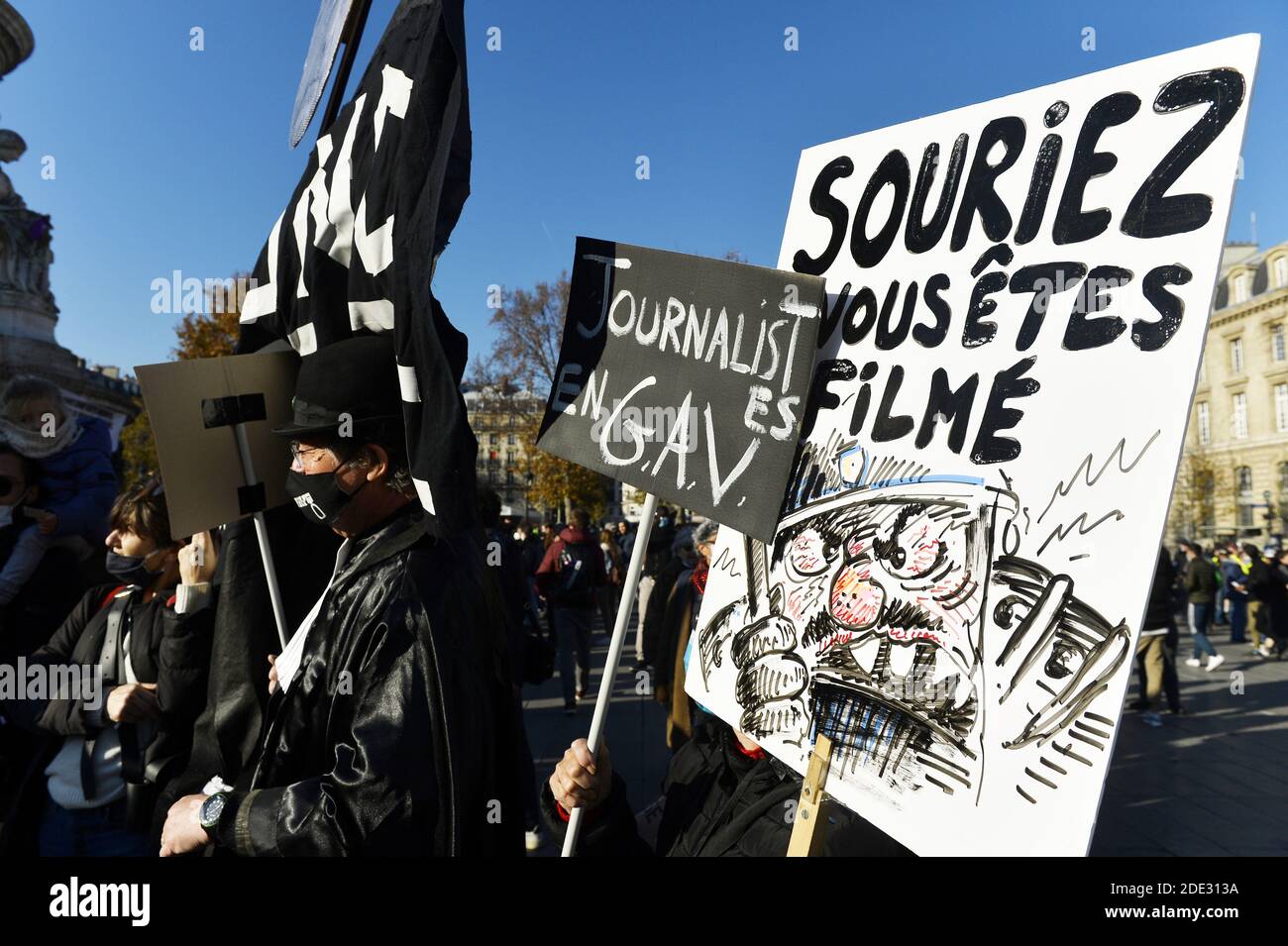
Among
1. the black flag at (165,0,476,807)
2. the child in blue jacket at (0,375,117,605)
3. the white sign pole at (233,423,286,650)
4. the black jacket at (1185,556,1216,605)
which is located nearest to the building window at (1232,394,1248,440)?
the black jacket at (1185,556,1216,605)

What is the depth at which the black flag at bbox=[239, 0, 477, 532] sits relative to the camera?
1.66 meters

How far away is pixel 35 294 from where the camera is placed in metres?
14.9

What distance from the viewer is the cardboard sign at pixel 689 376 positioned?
1.63 meters

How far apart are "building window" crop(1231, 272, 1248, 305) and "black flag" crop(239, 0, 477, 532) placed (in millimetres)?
55227

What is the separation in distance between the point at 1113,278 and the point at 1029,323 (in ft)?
0.46

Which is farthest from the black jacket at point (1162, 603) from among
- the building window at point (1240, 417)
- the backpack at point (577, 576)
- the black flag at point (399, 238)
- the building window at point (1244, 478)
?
the building window at point (1240, 417)

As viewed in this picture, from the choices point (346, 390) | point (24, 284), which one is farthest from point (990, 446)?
point (24, 284)

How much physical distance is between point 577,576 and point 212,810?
20.1ft

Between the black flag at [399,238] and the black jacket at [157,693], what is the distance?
0.95 m

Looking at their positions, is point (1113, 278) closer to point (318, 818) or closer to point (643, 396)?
point (643, 396)

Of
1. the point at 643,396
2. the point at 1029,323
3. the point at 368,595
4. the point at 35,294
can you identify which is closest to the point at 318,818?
the point at 368,595

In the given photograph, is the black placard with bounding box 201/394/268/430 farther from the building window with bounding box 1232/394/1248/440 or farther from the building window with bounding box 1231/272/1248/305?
the building window with bounding box 1231/272/1248/305
